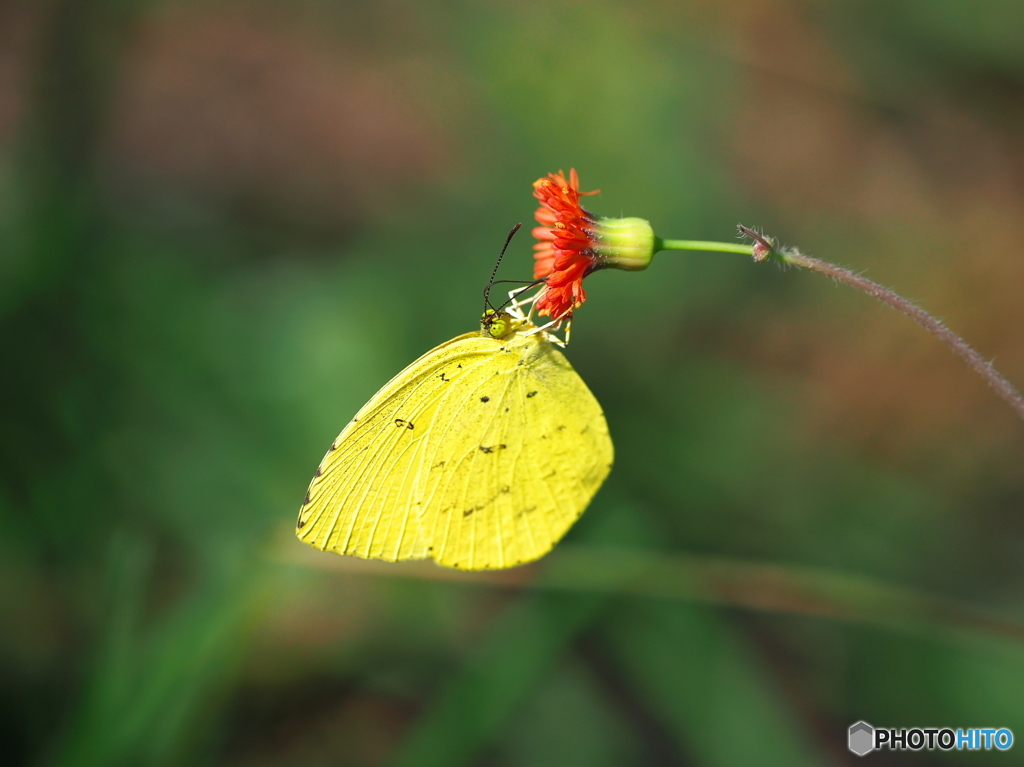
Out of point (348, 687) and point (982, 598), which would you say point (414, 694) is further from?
point (982, 598)

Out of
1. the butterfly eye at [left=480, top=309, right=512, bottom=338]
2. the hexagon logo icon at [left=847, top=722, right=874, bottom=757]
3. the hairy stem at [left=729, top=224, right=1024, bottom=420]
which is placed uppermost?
the butterfly eye at [left=480, top=309, right=512, bottom=338]

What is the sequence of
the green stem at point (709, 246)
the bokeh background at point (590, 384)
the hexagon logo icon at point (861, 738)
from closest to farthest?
the green stem at point (709, 246) < the bokeh background at point (590, 384) < the hexagon logo icon at point (861, 738)

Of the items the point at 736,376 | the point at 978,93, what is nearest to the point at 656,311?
the point at 736,376

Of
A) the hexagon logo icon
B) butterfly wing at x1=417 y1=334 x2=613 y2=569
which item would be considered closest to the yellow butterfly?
butterfly wing at x1=417 y1=334 x2=613 y2=569

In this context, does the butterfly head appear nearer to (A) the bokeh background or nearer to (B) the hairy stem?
(B) the hairy stem

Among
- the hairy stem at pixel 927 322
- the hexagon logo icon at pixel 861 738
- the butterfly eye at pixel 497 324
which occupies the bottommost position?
the hexagon logo icon at pixel 861 738

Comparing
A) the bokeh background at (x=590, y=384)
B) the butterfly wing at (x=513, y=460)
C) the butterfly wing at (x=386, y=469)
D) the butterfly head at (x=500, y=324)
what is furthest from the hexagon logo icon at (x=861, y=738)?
the butterfly head at (x=500, y=324)

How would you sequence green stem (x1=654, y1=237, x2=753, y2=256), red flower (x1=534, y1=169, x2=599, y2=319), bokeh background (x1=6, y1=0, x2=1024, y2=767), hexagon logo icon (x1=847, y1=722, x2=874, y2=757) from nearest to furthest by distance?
green stem (x1=654, y1=237, x2=753, y2=256)
red flower (x1=534, y1=169, x2=599, y2=319)
bokeh background (x1=6, y1=0, x2=1024, y2=767)
hexagon logo icon (x1=847, y1=722, x2=874, y2=757)

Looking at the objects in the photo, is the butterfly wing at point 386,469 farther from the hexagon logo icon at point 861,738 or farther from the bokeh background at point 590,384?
the hexagon logo icon at point 861,738
